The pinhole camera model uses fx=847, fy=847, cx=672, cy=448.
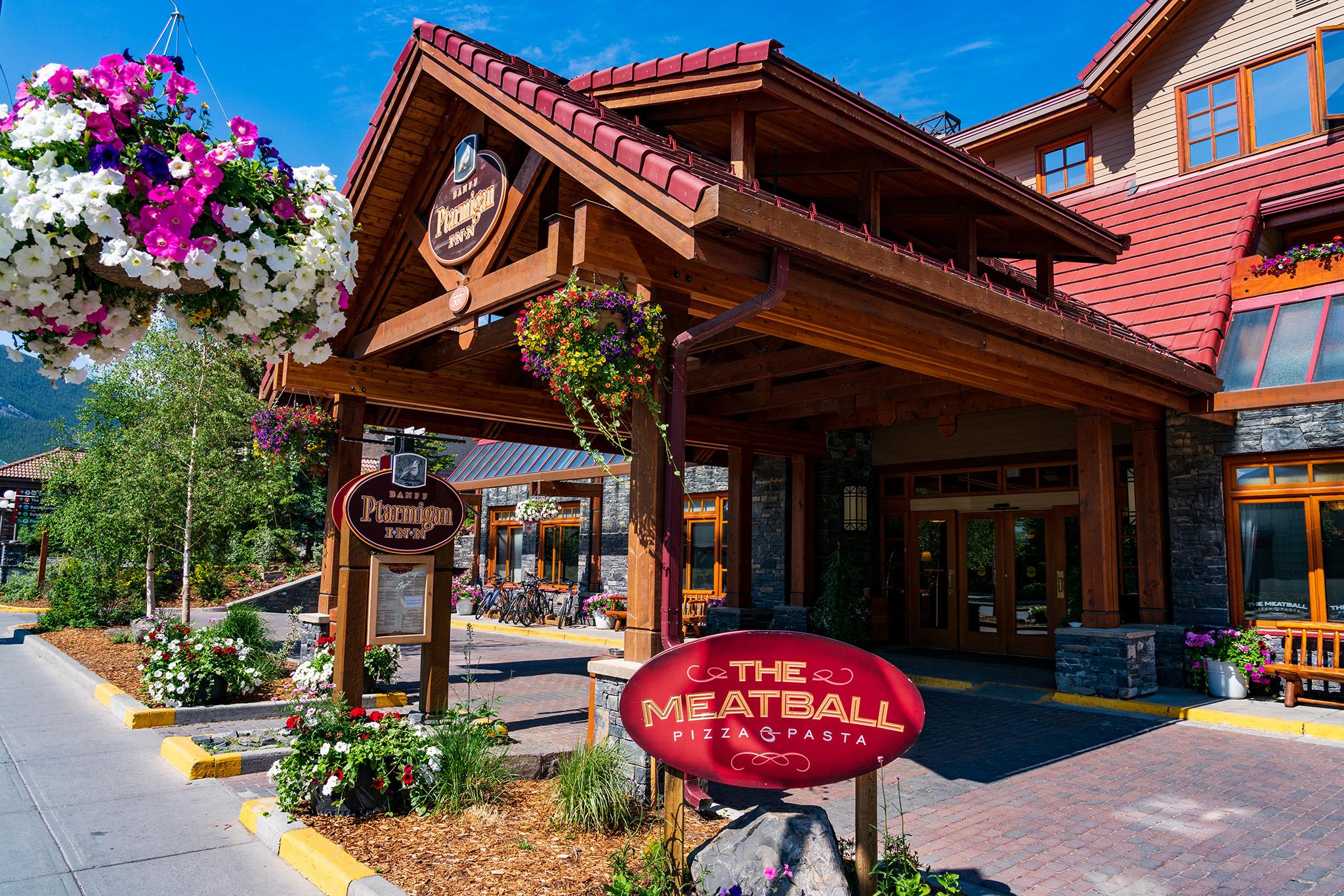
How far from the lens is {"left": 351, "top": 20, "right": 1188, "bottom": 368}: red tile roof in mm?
5148

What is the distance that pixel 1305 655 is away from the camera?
9281mm

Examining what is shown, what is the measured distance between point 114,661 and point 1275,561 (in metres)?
14.8

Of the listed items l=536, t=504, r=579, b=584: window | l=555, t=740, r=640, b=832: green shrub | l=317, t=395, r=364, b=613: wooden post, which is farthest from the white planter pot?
l=536, t=504, r=579, b=584: window

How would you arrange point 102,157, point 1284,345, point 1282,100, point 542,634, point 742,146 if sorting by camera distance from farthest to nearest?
1. point 542,634
2. point 1282,100
3. point 1284,345
4. point 742,146
5. point 102,157

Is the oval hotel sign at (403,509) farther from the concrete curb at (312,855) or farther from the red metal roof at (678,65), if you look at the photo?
the red metal roof at (678,65)

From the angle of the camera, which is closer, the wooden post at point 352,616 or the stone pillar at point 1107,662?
the wooden post at point 352,616

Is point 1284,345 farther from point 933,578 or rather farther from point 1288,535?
point 933,578

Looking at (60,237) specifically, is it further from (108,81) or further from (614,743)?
(614,743)

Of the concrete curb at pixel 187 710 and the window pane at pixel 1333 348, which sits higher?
the window pane at pixel 1333 348

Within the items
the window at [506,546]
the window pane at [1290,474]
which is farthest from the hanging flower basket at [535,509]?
the window pane at [1290,474]

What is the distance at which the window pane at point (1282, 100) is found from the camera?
41.5ft

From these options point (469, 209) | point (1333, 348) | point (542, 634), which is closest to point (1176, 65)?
point (1333, 348)

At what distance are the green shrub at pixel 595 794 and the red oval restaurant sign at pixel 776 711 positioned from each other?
1483 mm

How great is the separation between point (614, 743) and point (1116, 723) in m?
5.79
